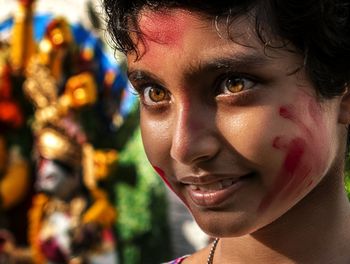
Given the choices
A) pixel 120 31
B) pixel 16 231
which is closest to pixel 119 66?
pixel 16 231

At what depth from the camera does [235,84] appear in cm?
120

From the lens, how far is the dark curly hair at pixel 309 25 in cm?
118

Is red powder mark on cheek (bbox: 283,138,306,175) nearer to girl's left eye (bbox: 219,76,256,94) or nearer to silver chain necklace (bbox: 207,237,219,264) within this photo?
girl's left eye (bbox: 219,76,256,94)

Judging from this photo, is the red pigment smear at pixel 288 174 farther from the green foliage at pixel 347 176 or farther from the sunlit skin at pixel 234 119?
the green foliage at pixel 347 176

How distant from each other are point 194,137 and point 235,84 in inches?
3.8

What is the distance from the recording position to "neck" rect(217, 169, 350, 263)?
1.33 m

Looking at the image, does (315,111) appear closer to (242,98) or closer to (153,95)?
(242,98)

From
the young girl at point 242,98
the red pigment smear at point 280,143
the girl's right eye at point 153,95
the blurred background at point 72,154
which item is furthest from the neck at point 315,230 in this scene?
the blurred background at point 72,154

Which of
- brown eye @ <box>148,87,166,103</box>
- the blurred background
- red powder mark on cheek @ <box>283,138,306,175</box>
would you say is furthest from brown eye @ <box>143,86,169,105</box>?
the blurred background

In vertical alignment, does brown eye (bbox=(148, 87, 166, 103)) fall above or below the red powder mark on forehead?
below

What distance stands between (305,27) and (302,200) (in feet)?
0.94

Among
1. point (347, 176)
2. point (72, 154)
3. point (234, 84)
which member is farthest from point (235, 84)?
point (72, 154)

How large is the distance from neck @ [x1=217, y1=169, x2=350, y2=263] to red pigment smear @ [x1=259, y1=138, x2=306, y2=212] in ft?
0.31

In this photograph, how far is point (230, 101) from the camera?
1.21 m
